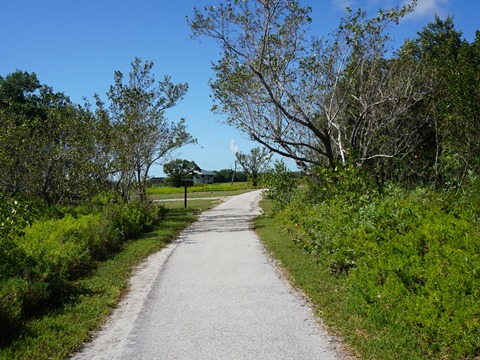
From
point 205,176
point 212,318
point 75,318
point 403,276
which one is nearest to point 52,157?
point 75,318

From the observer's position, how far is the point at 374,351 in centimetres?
511

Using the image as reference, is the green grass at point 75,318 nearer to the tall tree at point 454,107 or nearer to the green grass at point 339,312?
the green grass at point 339,312

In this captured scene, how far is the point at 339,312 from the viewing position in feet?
21.9

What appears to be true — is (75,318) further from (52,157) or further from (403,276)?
(52,157)

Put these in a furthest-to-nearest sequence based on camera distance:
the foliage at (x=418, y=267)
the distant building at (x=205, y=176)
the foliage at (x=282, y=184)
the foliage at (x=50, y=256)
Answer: the distant building at (x=205, y=176), the foliage at (x=282, y=184), the foliage at (x=50, y=256), the foliage at (x=418, y=267)

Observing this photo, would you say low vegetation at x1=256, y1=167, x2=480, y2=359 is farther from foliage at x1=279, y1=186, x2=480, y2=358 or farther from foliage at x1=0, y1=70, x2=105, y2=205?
foliage at x1=0, y1=70, x2=105, y2=205

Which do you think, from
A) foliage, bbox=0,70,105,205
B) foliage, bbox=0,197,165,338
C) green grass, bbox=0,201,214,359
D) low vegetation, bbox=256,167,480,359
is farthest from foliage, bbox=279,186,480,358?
foliage, bbox=0,70,105,205

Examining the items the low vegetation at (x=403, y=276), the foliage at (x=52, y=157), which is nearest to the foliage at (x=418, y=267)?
the low vegetation at (x=403, y=276)

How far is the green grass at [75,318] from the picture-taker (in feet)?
18.3

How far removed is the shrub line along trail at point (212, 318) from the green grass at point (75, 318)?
0.22m

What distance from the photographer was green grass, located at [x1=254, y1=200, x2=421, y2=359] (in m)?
5.13

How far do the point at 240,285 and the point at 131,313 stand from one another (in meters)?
2.27

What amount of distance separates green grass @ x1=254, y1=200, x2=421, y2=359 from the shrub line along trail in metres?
0.22

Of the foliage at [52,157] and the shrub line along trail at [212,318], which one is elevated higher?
the foliage at [52,157]
